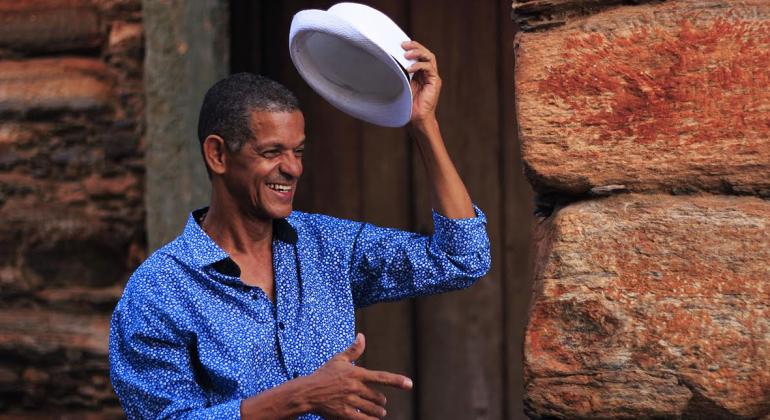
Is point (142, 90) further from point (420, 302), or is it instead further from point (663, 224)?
point (663, 224)

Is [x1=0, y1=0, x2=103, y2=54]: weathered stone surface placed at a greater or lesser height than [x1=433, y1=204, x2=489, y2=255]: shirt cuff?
greater

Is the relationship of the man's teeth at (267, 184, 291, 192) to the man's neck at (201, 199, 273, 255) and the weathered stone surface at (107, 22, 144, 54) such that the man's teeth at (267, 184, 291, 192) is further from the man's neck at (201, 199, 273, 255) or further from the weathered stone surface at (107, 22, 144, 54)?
the weathered stone surface at (107, 22, 144, 54)

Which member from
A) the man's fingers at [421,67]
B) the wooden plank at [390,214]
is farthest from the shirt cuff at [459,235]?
the wooden plank at [390,214]

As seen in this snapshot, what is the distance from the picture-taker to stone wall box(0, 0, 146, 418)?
13.1ft

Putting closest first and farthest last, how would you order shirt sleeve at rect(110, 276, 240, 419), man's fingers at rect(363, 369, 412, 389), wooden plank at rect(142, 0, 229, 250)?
1. man's fingers at rect(363, 369, 412, 389)
2. shirt sleeve at rect(110, 276, 240, 419)
3. wooden plank at rect(142, 0, 229, 250)

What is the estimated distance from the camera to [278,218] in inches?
95.5

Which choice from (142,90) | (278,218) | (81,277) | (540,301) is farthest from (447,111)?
(540,301)

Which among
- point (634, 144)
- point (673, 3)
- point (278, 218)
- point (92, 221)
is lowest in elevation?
point (92, 221)

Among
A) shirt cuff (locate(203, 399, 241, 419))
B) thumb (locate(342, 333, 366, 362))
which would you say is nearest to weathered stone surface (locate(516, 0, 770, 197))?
thumb (locate(342, 333, 366, 362))

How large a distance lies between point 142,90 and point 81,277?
653 millimetres

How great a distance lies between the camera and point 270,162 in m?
2.36

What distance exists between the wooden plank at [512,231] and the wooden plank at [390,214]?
321mm

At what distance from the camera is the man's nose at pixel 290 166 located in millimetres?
2357

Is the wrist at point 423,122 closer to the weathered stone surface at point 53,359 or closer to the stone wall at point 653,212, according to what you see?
the stone wall at point 653,212
